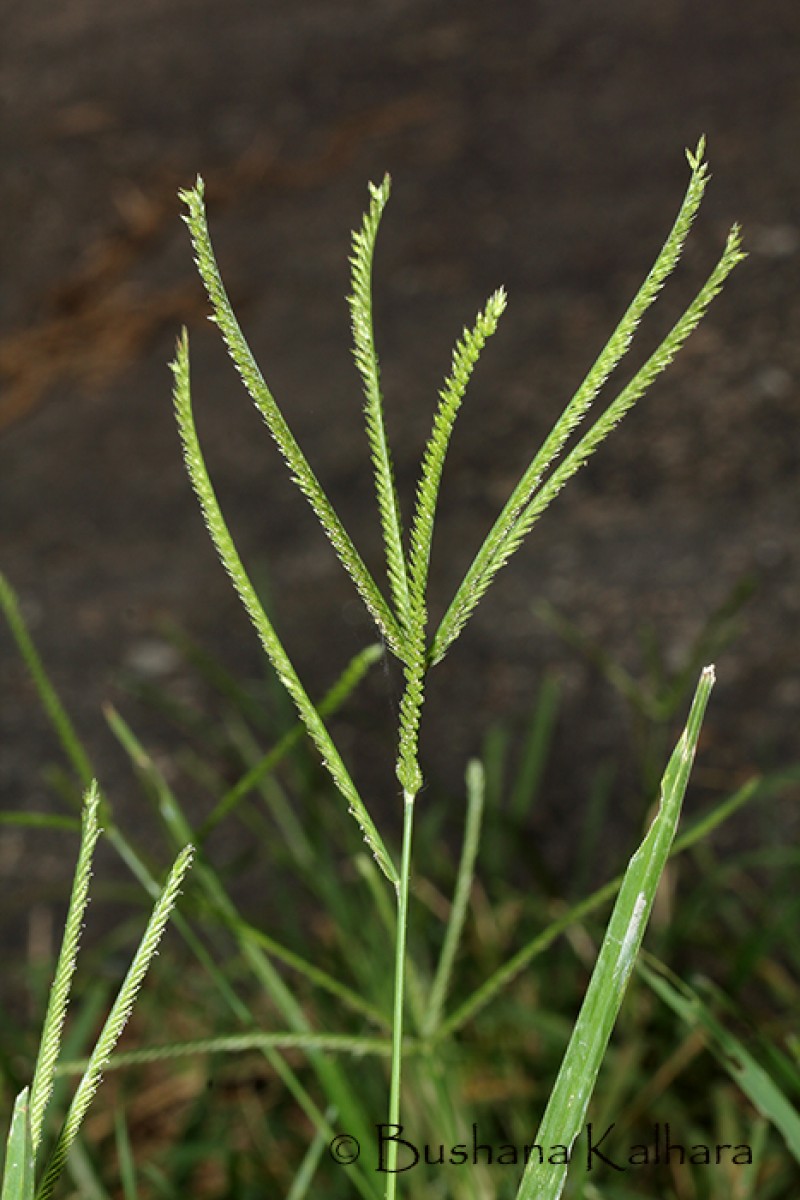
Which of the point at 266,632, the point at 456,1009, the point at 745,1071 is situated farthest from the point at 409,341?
the point at 266,632

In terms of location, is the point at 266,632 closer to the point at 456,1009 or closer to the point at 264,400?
the point at 264,400

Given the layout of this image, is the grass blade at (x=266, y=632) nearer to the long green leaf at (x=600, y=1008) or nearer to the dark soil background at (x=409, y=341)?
the long green leaf at (x=600, y=1008)

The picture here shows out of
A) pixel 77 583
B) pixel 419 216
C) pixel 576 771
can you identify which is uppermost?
pixel 419 216

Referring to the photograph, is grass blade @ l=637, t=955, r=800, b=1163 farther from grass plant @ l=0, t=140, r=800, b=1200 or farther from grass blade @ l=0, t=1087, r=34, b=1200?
grass blade @ l=0, t=1087, r=34, b=1200

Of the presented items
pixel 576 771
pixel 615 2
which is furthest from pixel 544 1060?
pixel 615 2

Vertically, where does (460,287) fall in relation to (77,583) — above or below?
above

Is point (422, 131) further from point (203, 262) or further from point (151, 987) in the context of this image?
point (203, 262)
